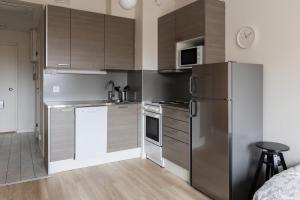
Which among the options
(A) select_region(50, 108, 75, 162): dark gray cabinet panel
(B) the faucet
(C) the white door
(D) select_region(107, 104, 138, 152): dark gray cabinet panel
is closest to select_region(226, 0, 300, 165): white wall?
(D) select_region(107, 104, 138, 152): dark gray cabinet panel

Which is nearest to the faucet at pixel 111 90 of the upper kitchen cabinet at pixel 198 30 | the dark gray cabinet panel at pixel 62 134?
the dark gray cabinet panel at pixel 62 134

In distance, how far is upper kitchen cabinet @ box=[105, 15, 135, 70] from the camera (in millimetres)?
3809

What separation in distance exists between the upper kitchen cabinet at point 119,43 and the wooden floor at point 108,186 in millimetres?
1731

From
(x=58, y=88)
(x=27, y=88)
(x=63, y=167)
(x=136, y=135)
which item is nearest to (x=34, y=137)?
(x=27, y=88)

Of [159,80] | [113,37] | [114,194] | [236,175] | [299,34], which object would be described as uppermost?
[113,37]

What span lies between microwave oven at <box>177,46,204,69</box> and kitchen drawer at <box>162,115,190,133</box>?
31.6 inches

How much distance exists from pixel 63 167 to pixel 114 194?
41.8 inches

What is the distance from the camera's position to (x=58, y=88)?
3818 mm

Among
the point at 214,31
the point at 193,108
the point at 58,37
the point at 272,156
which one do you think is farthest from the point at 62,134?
the point at 272,156

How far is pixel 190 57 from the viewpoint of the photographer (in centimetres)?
318

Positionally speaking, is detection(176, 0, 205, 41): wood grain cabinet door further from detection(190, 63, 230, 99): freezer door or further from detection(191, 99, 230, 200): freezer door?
detection(191, 99, 230, 200): freezer door

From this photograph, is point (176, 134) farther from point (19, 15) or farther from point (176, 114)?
point (19, 15)

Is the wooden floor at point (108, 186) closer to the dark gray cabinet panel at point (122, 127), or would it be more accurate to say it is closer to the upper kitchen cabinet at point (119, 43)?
the dark gray cabinet panel at point (122, 127)

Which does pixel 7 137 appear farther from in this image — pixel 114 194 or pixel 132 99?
pixel 114 194
